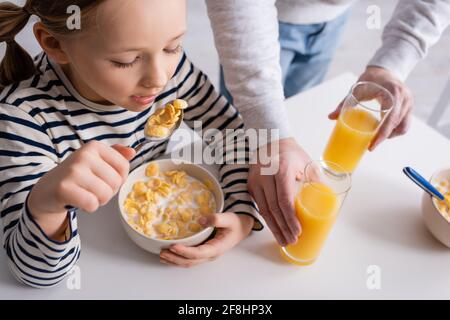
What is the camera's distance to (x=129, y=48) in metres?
0.65

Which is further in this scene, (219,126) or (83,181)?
(219,126)

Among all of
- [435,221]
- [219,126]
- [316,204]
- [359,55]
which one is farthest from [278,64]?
[359,55]

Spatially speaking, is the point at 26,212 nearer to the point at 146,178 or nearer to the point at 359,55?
the point at 146,178

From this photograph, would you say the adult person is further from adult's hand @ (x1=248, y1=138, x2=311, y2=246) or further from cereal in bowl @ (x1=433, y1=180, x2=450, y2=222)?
cereal in bowl @ (x1=433, y1=180, x2=450, y2=222)

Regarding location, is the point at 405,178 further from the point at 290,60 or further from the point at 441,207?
the point at 290,60

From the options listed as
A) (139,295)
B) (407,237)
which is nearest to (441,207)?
(407,237)

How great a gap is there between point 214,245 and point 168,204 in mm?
110

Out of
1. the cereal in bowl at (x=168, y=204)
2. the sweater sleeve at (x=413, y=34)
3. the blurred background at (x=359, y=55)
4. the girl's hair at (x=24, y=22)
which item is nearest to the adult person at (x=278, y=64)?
the sweater sleeve at (x=413, y=34)

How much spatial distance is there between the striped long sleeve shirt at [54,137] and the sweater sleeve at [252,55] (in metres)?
0.08

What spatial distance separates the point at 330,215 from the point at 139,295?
341 mm

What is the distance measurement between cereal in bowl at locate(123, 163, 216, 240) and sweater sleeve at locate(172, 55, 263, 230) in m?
0.08

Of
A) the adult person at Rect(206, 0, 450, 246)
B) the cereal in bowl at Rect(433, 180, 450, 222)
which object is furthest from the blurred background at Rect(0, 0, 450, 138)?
the cereal in bowl at Rect(433, 180, 450, 222)

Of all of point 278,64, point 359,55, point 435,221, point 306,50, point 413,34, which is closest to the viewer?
point 435,221

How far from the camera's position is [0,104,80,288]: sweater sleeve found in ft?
2.14
